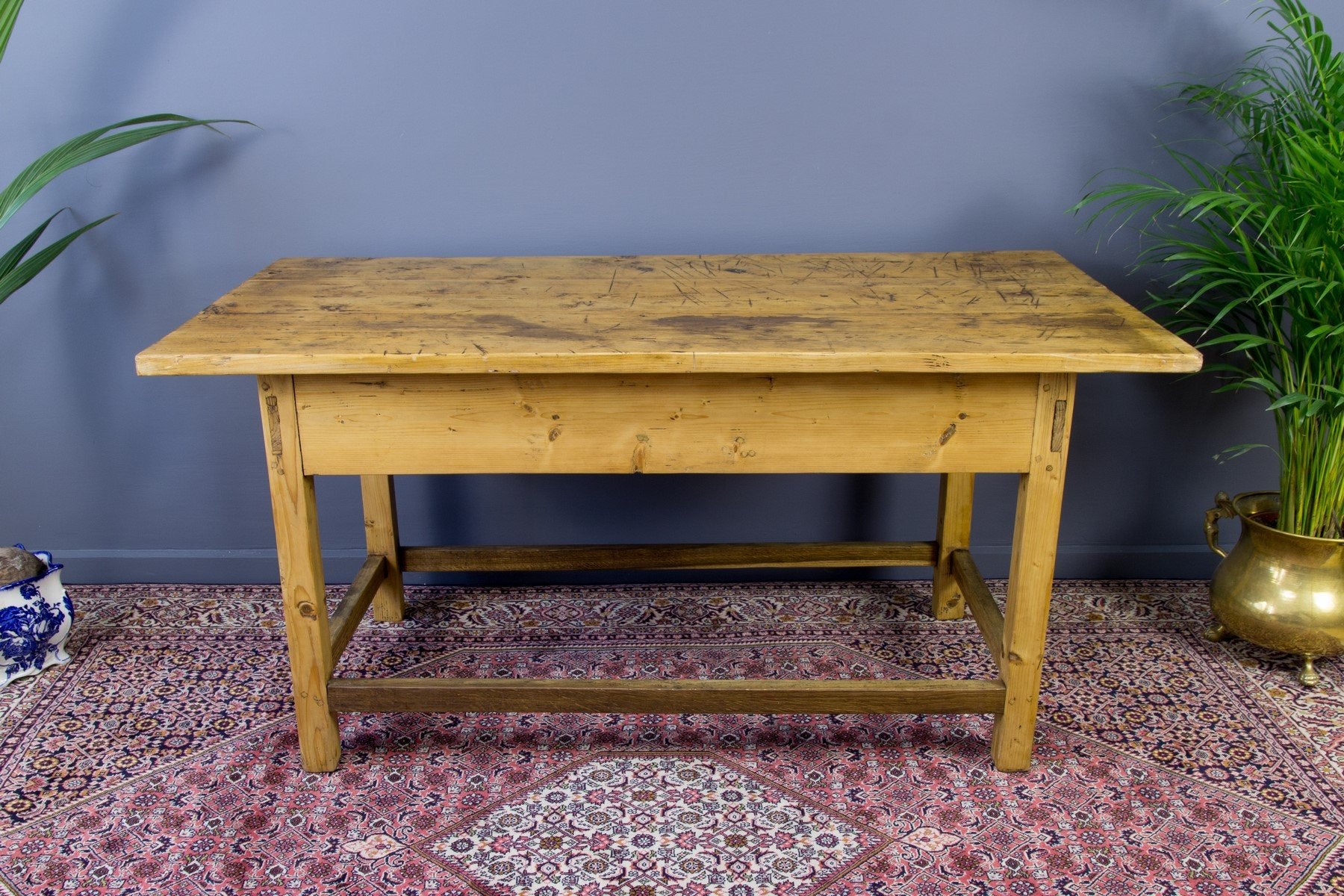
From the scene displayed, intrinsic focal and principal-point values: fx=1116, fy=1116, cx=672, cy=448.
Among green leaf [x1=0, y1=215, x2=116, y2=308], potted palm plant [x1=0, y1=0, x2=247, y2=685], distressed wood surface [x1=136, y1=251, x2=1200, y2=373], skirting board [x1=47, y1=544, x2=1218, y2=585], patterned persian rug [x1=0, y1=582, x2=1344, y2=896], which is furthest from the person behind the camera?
skirting board [x1=47, y1=544, x2=1218, y2=585]

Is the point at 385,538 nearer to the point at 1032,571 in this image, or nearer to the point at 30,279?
the point at 30,279

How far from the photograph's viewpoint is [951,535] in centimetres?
286

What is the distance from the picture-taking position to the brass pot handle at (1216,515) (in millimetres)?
2803

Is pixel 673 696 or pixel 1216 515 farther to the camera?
pixel 1216 515

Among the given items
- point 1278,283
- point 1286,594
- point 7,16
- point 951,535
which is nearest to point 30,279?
point 7,16

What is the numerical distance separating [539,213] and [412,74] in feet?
1.47

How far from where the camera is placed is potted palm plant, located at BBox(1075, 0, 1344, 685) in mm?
2324

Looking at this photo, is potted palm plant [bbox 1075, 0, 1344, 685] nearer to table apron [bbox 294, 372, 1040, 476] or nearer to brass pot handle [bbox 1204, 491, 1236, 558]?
brass pot handle [bbox 1204, 491, 1236, 558]

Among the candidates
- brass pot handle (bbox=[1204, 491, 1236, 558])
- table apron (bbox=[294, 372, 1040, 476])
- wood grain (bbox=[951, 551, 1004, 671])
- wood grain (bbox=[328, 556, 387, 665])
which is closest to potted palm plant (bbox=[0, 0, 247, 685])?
wood grain (bbox=[328, 556, 387, 665])

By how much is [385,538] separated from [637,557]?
64 centimetres

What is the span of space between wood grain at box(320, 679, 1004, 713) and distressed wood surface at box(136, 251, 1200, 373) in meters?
0.70

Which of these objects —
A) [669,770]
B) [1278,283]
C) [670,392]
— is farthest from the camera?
[1278,283]

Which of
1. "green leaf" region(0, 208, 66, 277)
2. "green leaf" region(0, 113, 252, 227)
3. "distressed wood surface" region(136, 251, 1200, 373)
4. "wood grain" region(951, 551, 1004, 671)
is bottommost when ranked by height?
"wood grain" region(951, 551, 1004, 671)

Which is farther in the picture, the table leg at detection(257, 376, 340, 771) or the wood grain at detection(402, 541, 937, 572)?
the wood grain at detection(402, 541, 937, 572)
